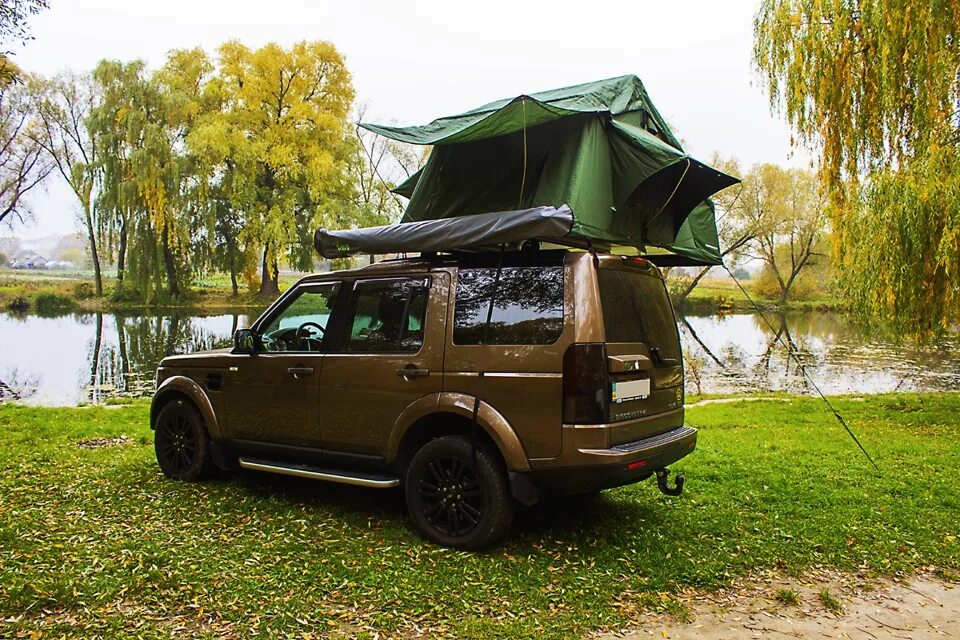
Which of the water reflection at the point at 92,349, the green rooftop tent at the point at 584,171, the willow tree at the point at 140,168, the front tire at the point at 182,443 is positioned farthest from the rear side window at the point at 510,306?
the willow tree at the point at 140,168

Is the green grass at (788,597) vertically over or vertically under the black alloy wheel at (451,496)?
under

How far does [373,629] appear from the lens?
336 cm

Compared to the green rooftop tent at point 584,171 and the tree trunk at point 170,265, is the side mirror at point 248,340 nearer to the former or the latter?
the green rooftop tent at point 584,171

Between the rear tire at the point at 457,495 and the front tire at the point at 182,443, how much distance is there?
219 centimetres

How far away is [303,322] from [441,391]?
1626 mm

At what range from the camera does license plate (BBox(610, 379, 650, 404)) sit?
4079 mm

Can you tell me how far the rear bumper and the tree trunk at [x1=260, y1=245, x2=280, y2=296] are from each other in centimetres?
3005

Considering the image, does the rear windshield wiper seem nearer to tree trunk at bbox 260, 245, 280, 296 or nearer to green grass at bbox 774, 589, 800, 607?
green grass at bbox 774, 589, 800, 607

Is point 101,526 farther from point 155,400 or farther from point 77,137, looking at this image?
point 77,137

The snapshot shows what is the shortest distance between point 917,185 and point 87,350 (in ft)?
71.0

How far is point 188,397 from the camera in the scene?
5891 mm

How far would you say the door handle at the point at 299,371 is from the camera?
510 cm

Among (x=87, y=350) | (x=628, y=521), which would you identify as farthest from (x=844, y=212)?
(x=87, y=350)

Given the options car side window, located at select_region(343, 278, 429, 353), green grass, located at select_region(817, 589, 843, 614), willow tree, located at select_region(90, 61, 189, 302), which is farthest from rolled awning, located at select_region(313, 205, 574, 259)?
willow tree, located at select_region(90, 61, 189, 302)
